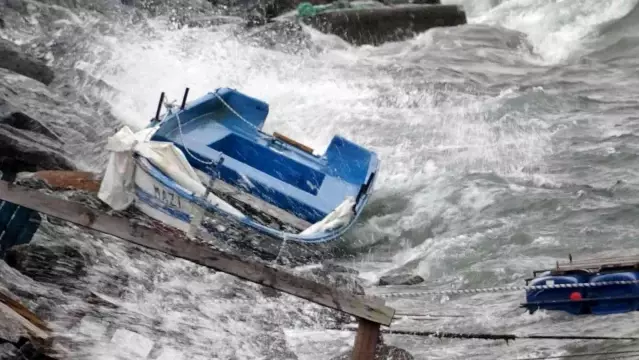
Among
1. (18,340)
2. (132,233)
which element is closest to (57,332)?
(18,340)

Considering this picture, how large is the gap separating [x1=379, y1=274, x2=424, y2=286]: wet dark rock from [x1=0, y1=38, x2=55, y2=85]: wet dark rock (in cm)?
725

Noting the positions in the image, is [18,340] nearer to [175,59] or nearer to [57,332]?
[57,332]

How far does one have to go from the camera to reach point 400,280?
8.89m

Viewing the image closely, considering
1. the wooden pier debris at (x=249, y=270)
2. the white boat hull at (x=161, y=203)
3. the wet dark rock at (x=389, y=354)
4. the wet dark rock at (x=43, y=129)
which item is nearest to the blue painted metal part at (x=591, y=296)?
the wet dark rock at (x=389, y=354)

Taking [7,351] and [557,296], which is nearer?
[7,351]

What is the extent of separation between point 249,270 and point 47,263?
3164mm

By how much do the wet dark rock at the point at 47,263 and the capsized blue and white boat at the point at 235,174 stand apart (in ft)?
4.65

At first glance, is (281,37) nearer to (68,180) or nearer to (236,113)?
(236,113)

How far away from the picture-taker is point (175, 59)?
16.0 metres

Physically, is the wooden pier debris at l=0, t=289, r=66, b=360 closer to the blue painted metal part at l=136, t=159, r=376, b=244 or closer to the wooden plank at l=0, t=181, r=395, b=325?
the wooden plank at l=0, t=181, r=395, b=325

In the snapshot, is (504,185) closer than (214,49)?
Yes

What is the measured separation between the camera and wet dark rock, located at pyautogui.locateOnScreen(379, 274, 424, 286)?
349 inches

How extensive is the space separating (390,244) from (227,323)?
3.50 m

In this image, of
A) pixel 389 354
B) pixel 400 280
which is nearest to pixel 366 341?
pixel 389 354
